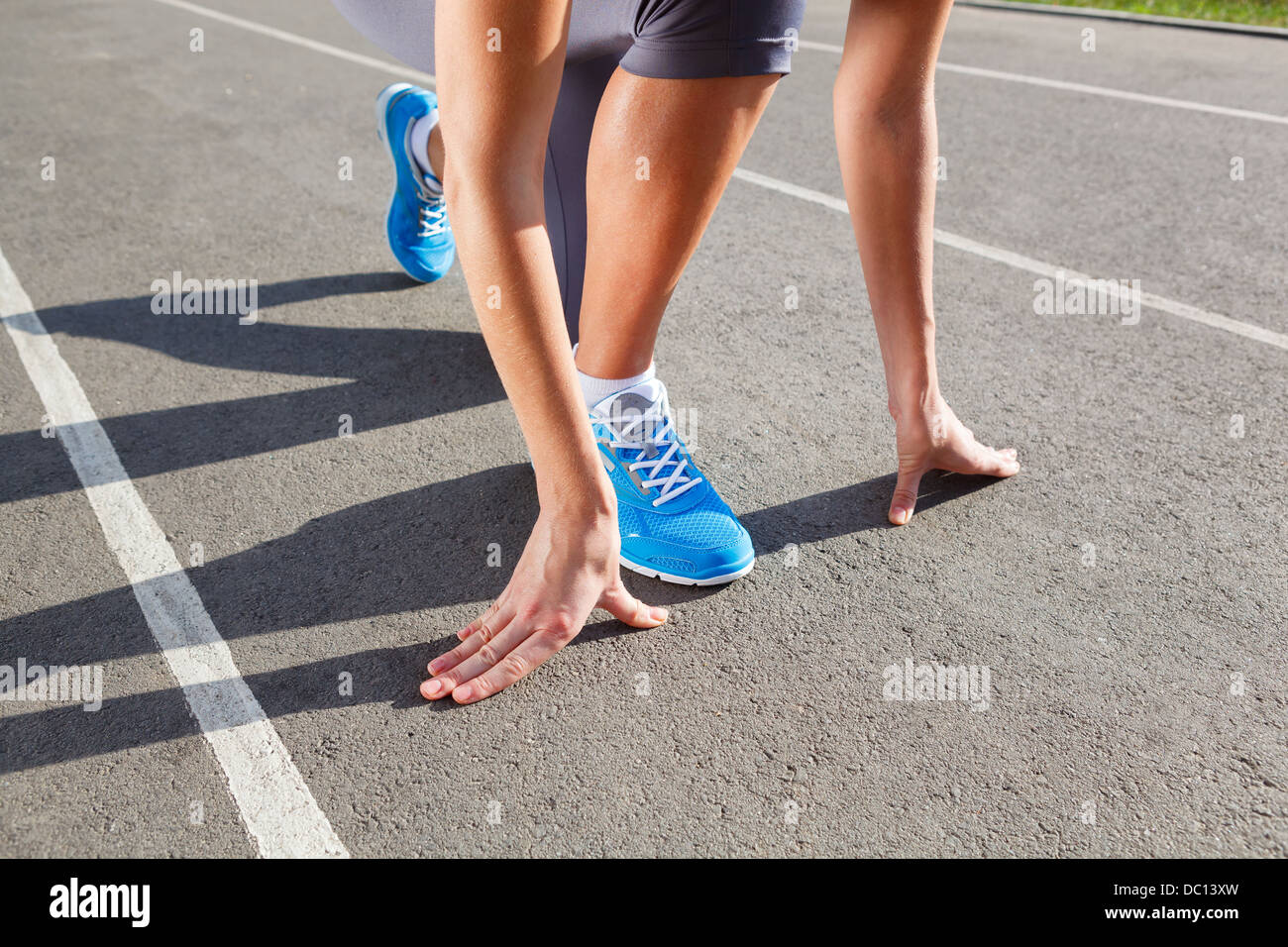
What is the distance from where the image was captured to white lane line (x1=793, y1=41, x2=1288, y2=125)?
5.72 meters

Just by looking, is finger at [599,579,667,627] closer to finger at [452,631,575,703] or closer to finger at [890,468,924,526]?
finger at [452,631,575,703]

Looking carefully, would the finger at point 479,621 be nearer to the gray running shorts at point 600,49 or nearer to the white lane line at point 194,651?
the white lane line at point 194,651

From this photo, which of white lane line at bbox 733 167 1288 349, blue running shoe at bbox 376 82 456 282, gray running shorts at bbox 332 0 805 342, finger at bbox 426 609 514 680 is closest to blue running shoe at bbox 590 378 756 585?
finger at bbox 426 609 514 680

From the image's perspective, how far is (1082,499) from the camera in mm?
2607

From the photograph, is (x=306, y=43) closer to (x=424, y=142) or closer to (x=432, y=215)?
(x=432, y=215)

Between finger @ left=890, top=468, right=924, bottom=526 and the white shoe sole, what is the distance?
417 millimetres

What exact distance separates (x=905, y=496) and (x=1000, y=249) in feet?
6.59

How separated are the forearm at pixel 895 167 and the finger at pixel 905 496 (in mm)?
169

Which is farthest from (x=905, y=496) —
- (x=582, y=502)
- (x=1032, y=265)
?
(x=1032, y=265)

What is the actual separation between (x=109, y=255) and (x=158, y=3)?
7.02 metres

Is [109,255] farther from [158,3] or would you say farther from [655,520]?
[158,3]

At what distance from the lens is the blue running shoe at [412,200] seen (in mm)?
3508

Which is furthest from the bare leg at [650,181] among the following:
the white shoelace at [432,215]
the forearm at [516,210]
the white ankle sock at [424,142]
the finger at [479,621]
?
the white shoelace at [432,215]
